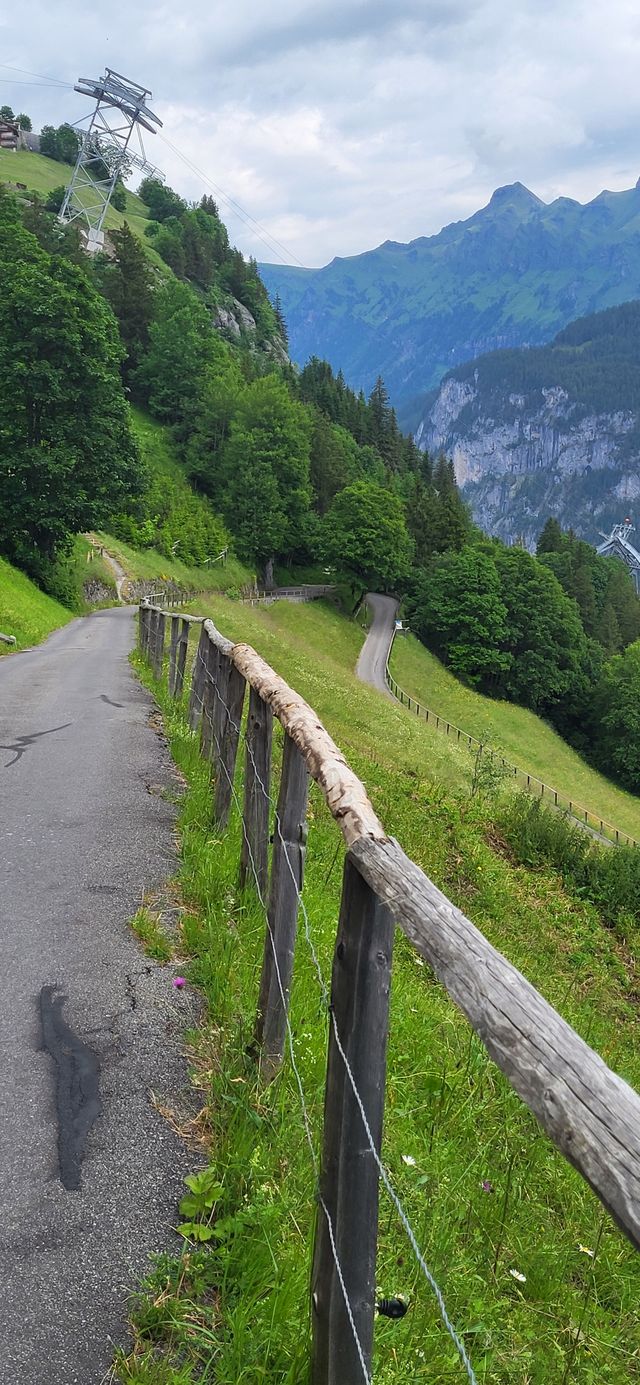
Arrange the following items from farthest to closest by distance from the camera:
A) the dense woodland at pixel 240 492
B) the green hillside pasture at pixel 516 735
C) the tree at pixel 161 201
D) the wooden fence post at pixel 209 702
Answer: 1. the tree at pixel 161 201
2. the green hillside pasture at pixel 516 735
3. the dense woodland at pixel 240 492
4. the wooden fence post at pixel 209 702

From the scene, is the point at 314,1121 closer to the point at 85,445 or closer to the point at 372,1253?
the point at 372,1253

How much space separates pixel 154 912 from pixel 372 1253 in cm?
388

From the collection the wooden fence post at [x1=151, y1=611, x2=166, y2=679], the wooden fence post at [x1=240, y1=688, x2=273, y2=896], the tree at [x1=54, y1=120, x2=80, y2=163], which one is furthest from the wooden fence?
the tree at [x1=54, y1=120, x2=80, y2=163]

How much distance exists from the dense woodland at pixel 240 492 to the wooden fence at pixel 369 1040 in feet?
109

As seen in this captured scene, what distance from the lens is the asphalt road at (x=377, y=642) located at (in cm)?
5447

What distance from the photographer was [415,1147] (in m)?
3.89

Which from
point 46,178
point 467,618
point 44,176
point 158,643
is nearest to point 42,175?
point 44,176

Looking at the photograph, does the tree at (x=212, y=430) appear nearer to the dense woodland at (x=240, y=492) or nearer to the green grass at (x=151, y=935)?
the dense woodland at (x=240, y=492)

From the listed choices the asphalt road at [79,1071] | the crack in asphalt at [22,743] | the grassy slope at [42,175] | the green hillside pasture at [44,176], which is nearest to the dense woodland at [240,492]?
the crack in asphalt at [22,743]

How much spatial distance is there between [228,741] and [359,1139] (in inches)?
190

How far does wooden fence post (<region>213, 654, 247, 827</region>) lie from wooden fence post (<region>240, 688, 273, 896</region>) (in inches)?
50.2

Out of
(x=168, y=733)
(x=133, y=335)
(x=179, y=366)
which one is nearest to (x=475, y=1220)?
(x=168, y=733)

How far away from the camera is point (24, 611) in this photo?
28.6m

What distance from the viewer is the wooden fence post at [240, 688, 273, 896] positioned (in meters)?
5.11
